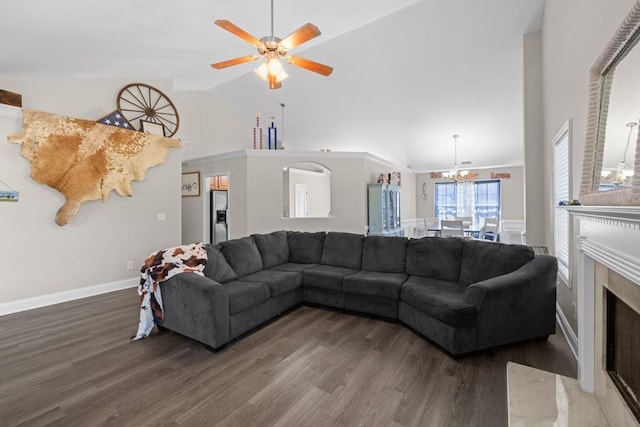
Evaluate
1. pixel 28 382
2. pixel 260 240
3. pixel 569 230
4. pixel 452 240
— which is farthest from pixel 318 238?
pixel 28 382

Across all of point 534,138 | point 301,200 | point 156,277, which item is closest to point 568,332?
point 534,138

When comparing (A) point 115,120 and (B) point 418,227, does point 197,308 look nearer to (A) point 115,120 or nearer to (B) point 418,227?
(A) point 115,120

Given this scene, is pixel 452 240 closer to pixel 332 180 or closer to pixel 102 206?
pixel 332 180

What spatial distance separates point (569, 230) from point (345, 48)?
153 inches

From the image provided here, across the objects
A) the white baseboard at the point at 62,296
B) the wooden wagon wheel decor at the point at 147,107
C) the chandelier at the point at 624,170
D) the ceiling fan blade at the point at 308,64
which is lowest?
the white baseboard at the point at 62,296

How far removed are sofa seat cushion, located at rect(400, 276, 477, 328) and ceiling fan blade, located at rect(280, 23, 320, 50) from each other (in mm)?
2437

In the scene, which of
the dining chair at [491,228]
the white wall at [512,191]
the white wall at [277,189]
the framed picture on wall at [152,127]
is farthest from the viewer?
the white wall at [512,191]

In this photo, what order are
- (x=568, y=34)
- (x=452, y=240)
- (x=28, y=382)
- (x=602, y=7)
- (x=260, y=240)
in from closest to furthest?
(x=602, y=7) < (x=28, y=382) < (x=568, y=34) < (x=452, y=240) < (x=260, y=240)

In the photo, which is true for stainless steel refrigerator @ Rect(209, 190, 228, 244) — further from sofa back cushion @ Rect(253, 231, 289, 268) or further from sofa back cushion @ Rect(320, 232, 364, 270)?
sofa back cushion @ Rect(320, 232, 364, 270)

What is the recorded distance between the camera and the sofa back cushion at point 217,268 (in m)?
2.97

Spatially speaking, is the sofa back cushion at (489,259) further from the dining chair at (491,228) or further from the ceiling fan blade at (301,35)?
the dining chair at (491,228)

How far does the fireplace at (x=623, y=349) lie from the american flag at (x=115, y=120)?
5.67 metres

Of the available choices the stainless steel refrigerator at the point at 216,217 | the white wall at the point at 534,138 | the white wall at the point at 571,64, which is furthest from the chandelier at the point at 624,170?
the stainless steel refrigerator at the point at 216,217

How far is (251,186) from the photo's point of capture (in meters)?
5.59
